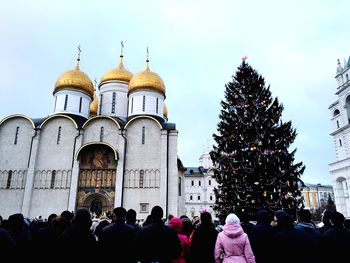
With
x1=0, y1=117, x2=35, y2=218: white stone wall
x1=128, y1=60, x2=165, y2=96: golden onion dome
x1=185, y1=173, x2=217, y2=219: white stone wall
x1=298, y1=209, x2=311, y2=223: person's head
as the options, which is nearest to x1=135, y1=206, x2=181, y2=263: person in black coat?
x1=298, y1=209, x2=311, y2=223: person's head

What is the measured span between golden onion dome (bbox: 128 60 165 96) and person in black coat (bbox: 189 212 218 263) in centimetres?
2524

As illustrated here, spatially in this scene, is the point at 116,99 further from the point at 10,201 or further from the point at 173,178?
the point at 10,201

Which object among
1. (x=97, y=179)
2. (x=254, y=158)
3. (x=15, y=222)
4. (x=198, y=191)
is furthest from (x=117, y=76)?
(x=198, y=191)

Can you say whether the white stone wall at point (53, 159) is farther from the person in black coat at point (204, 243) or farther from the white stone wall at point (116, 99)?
the person in black coat at point (204, 243)

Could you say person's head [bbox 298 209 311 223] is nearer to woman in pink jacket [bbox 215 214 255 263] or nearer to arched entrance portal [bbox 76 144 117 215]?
woman in pink jacket [bbox 215 214 255 263]

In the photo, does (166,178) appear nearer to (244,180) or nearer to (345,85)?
(244,180)

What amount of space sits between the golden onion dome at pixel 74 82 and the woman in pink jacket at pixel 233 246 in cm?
2741

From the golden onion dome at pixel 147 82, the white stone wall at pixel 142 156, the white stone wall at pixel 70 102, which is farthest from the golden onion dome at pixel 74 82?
the white stone wall at pixel 142 156

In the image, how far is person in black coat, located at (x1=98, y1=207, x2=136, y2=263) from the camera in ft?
12.9

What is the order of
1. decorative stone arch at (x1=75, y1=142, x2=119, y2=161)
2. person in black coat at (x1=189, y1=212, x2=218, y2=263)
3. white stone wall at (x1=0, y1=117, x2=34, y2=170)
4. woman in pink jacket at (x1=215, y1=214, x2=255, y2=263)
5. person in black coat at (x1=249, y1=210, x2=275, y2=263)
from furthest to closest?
white stone wall at (x1=0, y1=117, x2=34, y2=170)
decorative stone arch at (x1=75, y1=142, x2=119, y2=161)
person in black coat at (x1=249, y1=210, x2=275, y2=263)
person in black coat at (x1=189, y1=212, x2=218, y2=263)
woman in pink jacket at (x1=215, y1=214, x2=255, y2=263)

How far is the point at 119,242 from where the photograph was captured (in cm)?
398

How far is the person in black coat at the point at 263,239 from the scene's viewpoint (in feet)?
14.6

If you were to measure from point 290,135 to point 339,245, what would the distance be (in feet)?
30.1

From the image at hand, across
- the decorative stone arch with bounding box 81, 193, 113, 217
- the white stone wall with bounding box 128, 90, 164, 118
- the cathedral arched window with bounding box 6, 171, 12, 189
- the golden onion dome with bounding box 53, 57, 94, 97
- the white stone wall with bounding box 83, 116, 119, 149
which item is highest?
the golden onion dome with bounding box 53, 57, 94, 97
